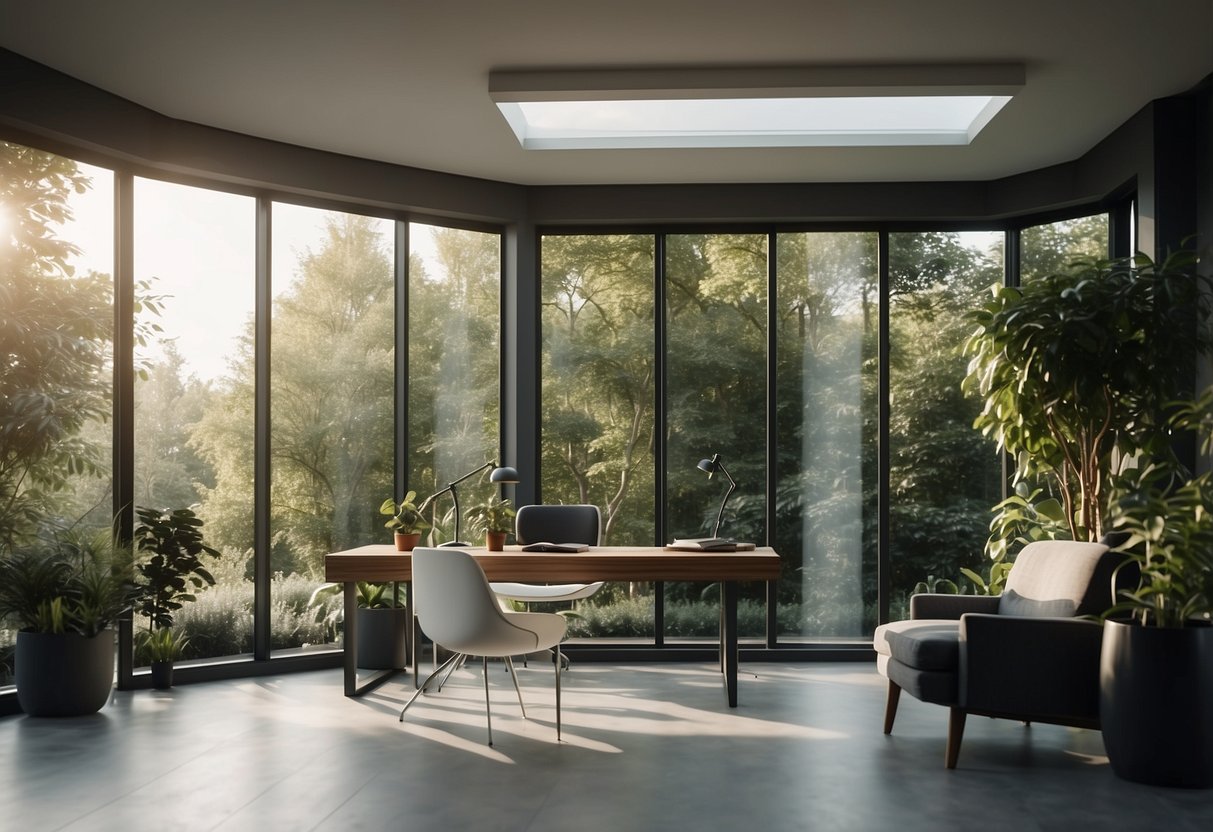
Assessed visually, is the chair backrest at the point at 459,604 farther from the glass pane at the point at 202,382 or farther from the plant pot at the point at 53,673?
the glass pane at the point at 202,382

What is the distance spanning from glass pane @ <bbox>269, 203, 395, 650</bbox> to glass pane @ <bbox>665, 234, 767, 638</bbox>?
1.83 meters

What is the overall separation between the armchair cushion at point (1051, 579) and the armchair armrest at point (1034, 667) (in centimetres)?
30

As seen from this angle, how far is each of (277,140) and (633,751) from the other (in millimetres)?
3881

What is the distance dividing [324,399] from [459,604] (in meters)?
2.39

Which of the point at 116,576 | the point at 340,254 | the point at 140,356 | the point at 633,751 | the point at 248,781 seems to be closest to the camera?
the point at 248,781

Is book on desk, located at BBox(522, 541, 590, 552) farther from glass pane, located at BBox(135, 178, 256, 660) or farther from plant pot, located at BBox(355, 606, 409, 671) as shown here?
glass pane, located at BBox(135, 178, 256, 660)

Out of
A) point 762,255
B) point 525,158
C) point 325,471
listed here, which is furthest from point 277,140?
point 762,255

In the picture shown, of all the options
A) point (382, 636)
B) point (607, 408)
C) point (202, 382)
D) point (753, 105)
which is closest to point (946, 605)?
point (607, 408)

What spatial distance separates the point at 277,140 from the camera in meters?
5.81

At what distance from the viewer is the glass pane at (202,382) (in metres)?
5.52

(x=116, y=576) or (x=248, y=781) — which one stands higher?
(x=116, y=576)

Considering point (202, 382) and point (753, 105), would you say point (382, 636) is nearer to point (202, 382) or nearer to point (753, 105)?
point (202, 382)

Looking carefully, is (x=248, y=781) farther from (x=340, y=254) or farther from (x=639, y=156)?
(x=639, y=156)

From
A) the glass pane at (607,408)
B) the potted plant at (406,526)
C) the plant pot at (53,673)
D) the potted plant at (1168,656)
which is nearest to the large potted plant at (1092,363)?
the potted plant at (1168,656)
